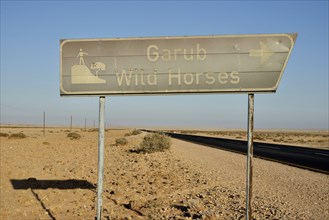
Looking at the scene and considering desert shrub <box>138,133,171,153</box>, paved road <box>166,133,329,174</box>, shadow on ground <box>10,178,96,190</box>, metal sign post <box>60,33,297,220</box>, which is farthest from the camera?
desert shrub <box>138,133,171,153</box>

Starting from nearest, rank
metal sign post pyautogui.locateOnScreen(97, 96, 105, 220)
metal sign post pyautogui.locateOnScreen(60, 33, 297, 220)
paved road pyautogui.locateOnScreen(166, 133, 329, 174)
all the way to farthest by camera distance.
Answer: metal sign post pyautogui.locateOnScreen(60, 33, 297, 220) → metal sign post pyautogui.locateOnScreen(97, 96, 105, 220) → paved road pyautogui.locateOnScreen(166, 133, 329, 174)

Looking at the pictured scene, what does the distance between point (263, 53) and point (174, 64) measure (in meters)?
1.33

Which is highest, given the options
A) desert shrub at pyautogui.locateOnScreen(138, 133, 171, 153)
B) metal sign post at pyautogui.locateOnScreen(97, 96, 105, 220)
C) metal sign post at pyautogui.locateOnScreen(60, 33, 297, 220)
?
metal sign post at pyautogui.locateOnScreen(60, 33, 297, 220)

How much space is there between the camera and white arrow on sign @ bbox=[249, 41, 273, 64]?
5.45m

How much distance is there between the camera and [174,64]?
18.6ft

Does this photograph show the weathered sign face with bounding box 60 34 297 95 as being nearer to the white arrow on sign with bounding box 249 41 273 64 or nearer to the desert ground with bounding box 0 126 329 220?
the white arrow on sign with bounding box 249 41 273 64

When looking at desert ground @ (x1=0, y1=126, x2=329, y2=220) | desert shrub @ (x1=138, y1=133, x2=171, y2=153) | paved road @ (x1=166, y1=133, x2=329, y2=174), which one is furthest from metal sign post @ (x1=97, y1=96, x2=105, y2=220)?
desert shrub @ (x1=138, y1=133, x2=171, y2=153)

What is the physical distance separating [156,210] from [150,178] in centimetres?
509

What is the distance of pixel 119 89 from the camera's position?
225 inches

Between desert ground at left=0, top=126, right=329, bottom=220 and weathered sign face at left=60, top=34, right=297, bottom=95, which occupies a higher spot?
weathered sign face at left=60, top=34, right=297, bottom=95

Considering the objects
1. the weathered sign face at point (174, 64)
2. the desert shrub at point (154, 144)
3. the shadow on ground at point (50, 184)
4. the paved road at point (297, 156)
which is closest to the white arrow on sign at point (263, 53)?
the weathered sign face at point (174, 64)

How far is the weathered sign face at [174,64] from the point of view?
5445mm

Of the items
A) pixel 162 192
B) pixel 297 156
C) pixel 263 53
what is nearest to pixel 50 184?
pixel 162 192

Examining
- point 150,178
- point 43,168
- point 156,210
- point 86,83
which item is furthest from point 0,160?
point 86,83
